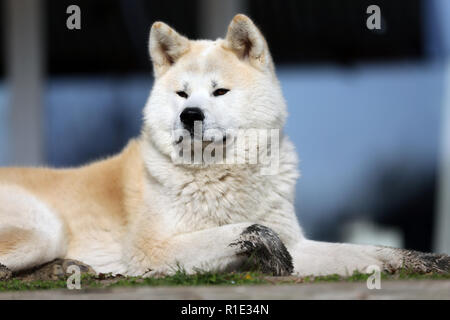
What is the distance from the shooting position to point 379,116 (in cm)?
798

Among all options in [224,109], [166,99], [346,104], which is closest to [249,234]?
[224,109]

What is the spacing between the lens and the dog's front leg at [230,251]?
3.57 metres

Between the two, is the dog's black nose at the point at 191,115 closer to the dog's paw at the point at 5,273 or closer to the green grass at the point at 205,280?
the green grass at the point at 205,280

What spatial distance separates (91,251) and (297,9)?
4709mm

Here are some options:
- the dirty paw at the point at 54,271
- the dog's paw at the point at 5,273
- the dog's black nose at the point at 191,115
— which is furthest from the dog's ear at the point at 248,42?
the dog's paw at the point at 5,273

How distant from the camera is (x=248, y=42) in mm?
4191

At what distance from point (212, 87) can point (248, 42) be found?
0.41 metres

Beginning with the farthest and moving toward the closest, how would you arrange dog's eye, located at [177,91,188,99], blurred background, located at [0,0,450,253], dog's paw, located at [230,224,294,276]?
blurred background, located at [0,0,450,253] → dog's eye, located at [177,91,188,99] → dog's paw, located at [230,224,294,276]

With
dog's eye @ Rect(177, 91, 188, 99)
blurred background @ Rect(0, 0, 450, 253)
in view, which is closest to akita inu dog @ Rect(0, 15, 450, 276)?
dog's eye @ Rect(177, 91, 188, 99)

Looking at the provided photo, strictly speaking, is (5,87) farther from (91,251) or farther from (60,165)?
(91,251)

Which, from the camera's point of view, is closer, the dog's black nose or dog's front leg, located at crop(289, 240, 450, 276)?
dog's front leg, located at crop(289, 240, 450, 276)

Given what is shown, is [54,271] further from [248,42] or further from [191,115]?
[248,42]

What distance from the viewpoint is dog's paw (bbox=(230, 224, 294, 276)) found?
11.7ft

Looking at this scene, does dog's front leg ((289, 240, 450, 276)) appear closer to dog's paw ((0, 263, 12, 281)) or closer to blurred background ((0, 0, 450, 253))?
dog's paw ((0, 263, 12, 281))
